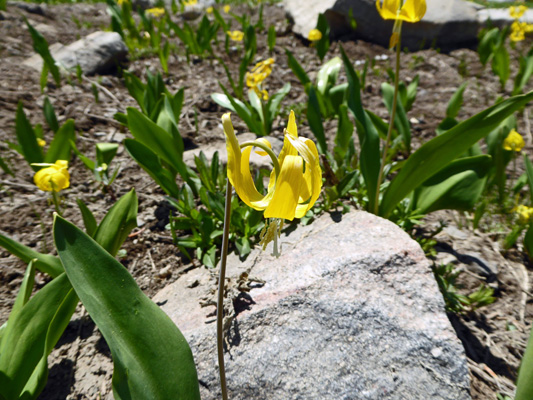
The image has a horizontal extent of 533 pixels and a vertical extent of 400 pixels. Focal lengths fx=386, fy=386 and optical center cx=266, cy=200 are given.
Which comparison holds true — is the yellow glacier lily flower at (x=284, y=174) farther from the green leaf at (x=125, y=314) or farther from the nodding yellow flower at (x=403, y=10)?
the nodding yellow flower at (x=403, y=10)

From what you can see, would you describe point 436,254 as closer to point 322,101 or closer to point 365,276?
point 365,276

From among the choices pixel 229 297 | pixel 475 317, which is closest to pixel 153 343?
pixel 229 297

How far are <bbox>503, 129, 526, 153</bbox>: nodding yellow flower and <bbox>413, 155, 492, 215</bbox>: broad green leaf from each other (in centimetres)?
63

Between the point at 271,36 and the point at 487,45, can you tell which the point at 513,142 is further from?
the point at 271,36

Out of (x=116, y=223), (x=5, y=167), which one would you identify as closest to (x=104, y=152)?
(x=5, y=167)

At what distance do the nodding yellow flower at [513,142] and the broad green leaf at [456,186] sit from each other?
25.0 inches

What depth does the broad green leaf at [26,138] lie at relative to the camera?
276cm

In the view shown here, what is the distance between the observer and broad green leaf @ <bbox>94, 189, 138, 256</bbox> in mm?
1878

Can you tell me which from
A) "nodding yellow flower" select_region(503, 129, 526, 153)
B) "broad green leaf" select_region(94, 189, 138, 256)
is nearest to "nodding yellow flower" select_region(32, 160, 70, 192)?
"broad green leaf" select_region(94, 189, 138, 256)

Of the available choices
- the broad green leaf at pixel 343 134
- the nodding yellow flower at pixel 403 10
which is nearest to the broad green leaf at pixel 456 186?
the broad green leaf at pixel 343 134

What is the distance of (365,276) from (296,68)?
287 centimetres

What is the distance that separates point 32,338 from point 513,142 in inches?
125

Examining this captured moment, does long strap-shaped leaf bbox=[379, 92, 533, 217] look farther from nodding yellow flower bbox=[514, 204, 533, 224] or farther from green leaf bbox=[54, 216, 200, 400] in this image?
green leaf bbox=[54, 216, 200, 400]

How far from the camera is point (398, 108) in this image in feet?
10.4
